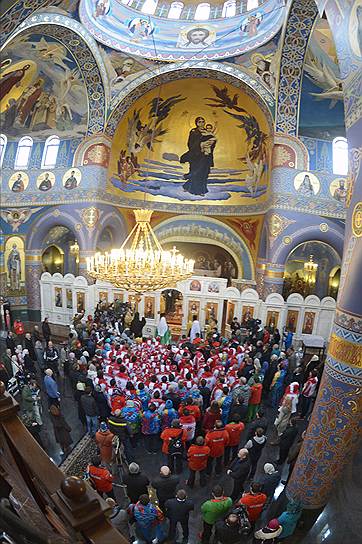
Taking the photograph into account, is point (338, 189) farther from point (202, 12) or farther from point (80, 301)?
point (80, 301)

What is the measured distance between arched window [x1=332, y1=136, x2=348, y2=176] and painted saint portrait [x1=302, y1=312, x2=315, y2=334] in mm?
5782

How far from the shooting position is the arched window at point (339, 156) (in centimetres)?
1423

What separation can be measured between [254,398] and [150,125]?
43.6 feet

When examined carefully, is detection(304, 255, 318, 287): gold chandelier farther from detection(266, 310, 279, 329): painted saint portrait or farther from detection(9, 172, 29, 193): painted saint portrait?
detection(9, 172, 29, 193): painted saint portrait

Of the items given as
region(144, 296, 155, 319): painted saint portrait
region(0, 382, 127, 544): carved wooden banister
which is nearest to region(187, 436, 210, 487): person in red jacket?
region(0, 382, 127, 544): carved wooden banister

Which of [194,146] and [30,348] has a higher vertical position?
[194,146]

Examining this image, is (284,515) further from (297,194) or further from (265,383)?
(297,194)

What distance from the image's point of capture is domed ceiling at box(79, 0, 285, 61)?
12.6 m

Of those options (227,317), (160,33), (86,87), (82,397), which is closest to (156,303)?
(227,317)

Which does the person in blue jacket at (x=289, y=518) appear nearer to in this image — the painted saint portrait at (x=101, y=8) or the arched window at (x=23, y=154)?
the painted saint portrait at (x=101, y=8)

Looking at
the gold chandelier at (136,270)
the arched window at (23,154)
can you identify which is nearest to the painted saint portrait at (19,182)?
the arched window at (23,154)

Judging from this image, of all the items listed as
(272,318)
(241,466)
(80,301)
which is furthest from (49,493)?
(80,301)

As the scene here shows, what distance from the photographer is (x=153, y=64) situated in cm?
1384

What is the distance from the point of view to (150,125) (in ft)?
54.5
